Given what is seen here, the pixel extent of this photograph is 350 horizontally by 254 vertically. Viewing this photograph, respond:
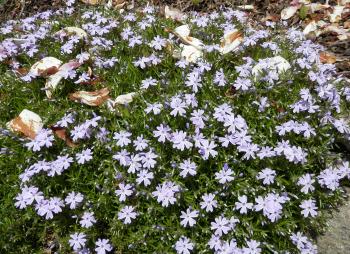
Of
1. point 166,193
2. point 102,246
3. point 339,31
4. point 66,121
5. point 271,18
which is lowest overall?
point 102,246

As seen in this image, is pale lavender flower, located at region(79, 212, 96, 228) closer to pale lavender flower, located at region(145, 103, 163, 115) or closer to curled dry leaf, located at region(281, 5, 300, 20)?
pale lavender flower, located at region(145, 103, 163, 115)

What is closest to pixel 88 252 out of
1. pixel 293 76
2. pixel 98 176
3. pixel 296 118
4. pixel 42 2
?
pixel 98 176

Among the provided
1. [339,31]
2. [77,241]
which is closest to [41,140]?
[77,241]

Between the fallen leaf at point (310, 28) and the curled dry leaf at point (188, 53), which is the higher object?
the curled dry leaf at point (188, 53)

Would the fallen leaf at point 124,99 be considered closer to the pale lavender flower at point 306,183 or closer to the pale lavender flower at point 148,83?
the pale lavender flower at point 148,83

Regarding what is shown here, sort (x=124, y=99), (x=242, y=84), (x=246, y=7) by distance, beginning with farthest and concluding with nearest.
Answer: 1. (x=246, y=7)
2. (x=124, y=99)
3. (x=242, y=84)

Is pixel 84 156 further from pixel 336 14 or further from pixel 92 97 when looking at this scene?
pixel 336 14

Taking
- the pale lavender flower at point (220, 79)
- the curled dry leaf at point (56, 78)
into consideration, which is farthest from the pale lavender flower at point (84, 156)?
the pale lavender flower at point (220, 79)
